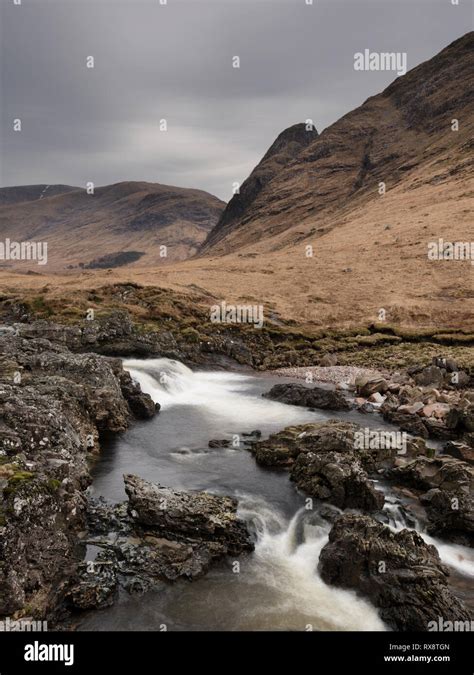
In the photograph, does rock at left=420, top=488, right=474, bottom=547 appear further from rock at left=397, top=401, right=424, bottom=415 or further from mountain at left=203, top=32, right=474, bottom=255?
mountain at left=203, top=32, right=474, bottom=255

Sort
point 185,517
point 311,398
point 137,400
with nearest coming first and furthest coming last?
point 185,517 → point 137,400 → point 311,398

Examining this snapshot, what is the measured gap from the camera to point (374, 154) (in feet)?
537

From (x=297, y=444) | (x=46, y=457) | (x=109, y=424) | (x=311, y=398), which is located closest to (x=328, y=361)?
(x=311, y=398)

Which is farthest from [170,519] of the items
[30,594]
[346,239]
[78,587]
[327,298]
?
[346,239]

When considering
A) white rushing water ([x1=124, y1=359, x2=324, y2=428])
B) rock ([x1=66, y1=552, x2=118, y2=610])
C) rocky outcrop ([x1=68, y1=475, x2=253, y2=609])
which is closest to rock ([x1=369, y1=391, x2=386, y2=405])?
white rushing water ([x1=124, y1=359, x2=324, y2=428])

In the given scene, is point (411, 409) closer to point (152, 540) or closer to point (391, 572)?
point (391, 572)

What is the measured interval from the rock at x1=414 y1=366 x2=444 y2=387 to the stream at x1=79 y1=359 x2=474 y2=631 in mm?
7888

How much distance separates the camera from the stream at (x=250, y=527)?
13852mm

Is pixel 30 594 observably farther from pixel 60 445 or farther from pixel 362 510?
pixel 362 510

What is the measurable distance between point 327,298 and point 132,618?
56502 millimetres

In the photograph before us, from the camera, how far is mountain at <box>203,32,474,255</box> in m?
138

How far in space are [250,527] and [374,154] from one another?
167402 mm

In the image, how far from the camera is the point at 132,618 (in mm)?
13594

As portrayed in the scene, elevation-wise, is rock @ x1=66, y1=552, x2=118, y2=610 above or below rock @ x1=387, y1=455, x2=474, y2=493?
below
